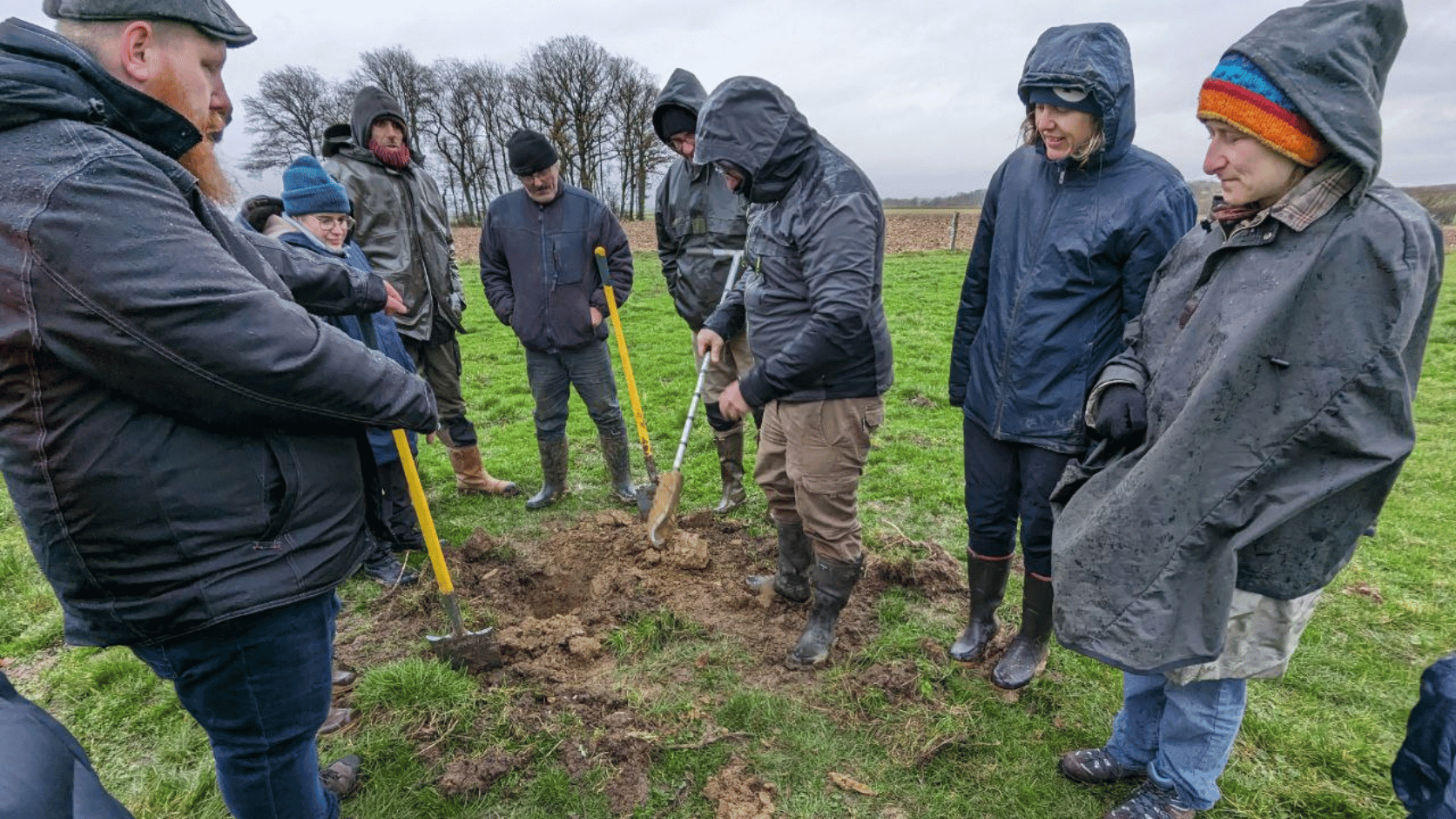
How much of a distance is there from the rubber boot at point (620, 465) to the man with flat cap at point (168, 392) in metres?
3.38

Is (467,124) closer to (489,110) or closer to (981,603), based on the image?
(489,110)

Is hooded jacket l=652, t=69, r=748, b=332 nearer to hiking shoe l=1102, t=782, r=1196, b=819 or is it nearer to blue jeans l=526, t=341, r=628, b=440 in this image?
blue jeans l=526, t=341, r=628, b=440

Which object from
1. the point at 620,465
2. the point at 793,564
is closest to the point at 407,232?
the point at 620,465

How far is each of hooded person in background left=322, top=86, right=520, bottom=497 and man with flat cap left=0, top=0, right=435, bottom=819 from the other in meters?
2.95

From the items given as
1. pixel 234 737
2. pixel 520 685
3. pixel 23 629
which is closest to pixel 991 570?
pixel 520 685

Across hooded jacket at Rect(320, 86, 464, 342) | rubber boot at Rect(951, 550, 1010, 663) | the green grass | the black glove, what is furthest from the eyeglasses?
A: the black glove

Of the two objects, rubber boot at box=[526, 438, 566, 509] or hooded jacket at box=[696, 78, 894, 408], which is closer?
hooded jacket at box=[696, 78, 894, 408]

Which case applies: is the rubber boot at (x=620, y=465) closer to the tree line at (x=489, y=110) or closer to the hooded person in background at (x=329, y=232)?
the hooded person in background at (x=329, y=232)

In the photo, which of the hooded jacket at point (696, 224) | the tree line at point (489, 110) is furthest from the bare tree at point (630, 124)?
the hooded jacket at point (696, 224)

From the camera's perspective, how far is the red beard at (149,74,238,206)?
5.41 feet

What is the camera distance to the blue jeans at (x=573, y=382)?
515 cm

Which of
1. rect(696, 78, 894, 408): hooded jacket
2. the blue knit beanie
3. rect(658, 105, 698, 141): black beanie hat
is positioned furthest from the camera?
rect(658, 105, 698, 141): black beanie hat

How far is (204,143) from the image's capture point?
191 centimetres

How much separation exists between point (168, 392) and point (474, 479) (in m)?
4.19
